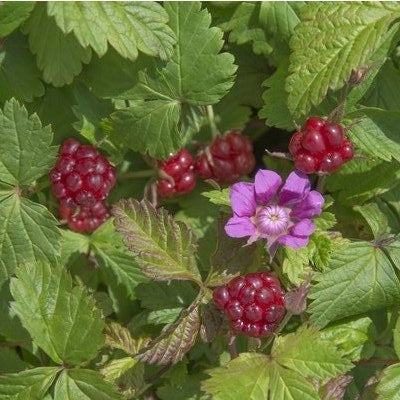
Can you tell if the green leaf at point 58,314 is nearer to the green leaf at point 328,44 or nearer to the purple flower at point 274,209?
the purple flower at point 274,209

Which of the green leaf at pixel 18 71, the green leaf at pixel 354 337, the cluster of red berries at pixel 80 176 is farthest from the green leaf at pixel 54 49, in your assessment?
the green leaf at pixel 354 337

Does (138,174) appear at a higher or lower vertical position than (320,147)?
lower

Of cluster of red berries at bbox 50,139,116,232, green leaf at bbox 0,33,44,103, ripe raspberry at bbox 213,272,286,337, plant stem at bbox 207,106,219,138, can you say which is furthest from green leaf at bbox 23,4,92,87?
ripe raspberry at bbox 213,272,286,337

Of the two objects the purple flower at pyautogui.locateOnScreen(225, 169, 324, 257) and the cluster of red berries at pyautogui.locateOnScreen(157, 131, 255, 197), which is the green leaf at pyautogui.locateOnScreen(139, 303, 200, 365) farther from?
the cluster of red berries at pyautogui.locateOnScreen(157, 131, 255, 197)

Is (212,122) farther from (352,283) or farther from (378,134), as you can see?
(352,283)

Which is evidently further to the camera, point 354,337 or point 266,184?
point 354,337

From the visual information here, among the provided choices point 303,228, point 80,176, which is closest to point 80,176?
point 80,176

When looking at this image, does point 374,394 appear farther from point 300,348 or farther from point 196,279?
point 196,279
